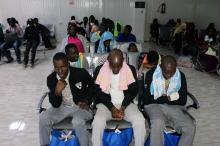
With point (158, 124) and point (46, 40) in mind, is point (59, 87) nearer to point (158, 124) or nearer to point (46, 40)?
point (158, 124)

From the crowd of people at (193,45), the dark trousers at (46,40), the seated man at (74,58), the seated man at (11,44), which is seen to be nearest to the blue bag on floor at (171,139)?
the seated man at (74,58)

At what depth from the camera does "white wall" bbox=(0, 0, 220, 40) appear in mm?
11055

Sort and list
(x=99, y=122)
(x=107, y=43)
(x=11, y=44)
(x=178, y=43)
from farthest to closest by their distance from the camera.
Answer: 1. (x=178, y=43)
2. (x=11, y=44)
3. (x=107, y=43)
4. (x=99, y=122)

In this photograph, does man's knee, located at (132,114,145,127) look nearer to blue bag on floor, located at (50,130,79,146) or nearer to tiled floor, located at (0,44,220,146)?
blue bag on floor, located at (50,130,79,146)

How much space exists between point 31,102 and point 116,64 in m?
2.40

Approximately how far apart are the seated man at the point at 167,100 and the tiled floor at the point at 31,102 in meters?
0.78

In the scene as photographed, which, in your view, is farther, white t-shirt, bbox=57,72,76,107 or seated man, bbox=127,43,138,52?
seated man, bbox=127,43,138,52

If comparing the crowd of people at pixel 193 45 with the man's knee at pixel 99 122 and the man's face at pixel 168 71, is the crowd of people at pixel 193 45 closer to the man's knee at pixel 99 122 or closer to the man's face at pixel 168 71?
the man's face at pixel 168 71

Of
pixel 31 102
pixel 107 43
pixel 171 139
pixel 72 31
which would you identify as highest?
pixel 72 31

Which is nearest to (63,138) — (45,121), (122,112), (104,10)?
(45,121)

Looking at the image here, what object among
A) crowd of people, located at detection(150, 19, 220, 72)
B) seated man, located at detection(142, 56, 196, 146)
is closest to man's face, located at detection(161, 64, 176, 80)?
seated man, located at detection(142, 56, 196, 146)

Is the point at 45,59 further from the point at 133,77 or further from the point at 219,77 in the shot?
the point at 133,77

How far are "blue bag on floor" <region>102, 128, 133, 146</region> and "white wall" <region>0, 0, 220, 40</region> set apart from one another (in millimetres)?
8923

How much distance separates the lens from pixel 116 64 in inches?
125
